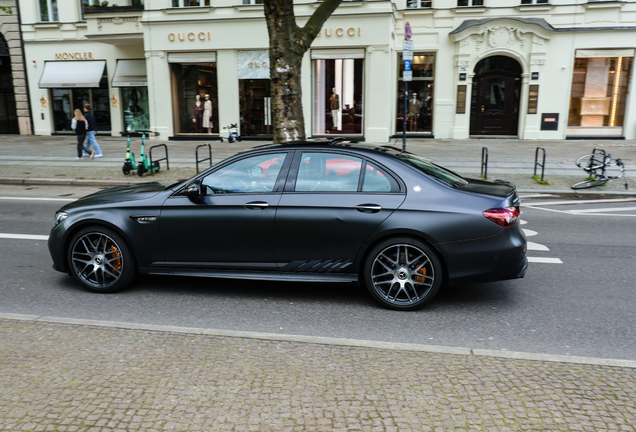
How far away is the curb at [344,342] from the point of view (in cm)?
400

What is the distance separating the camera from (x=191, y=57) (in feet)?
77.8

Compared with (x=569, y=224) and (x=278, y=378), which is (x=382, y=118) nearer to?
(x=569, y=224)

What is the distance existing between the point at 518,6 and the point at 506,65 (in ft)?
7.76

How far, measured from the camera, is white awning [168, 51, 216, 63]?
77.3ft

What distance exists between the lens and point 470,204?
16.9ft

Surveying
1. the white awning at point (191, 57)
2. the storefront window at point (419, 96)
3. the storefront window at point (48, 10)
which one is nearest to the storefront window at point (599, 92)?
the storefront window at point (419, 96)

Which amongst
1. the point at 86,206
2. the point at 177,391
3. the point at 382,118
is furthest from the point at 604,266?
the point at 382,118

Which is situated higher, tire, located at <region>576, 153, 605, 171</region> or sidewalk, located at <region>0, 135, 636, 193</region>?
tire, located at <region>576, 153, 605, 171</region>

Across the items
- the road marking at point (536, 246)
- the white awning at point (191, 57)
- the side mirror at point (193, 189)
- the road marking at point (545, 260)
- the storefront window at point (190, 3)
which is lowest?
the road marking at point (536, 246)

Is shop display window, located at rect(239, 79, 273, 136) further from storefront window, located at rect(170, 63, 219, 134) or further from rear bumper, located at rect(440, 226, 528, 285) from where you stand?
rear bumper, located at rect(440, 226, 528, 285)

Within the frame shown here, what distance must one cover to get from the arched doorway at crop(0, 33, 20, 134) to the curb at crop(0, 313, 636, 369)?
88.8 feet

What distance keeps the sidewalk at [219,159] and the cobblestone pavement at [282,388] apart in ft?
32.7

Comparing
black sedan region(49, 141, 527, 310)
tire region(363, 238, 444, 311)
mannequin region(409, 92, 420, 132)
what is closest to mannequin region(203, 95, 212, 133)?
mannequin region(409, 92, 420, 132)

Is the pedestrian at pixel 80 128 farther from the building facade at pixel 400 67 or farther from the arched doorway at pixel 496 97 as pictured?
the arched doorway at pixel 496 97
